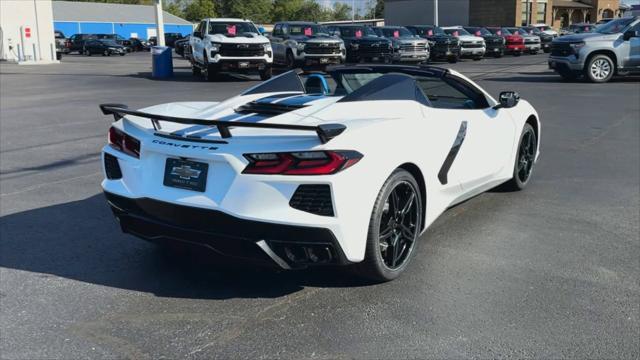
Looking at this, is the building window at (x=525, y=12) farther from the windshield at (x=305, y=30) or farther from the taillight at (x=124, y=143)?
the taillight at (x=124, y=143)

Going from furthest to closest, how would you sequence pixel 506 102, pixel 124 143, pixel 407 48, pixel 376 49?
pixel 407 48 < pixel 376 49 < pixel 506 102 < pixel 124 143

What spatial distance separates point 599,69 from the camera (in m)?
19.1

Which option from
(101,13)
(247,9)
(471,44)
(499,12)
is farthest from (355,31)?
(247,9)

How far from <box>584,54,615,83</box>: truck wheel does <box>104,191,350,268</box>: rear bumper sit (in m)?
17.5

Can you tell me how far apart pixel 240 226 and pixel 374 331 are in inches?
36.9

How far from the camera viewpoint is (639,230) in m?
5.44

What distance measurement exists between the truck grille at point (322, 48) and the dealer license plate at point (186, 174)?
2083cm

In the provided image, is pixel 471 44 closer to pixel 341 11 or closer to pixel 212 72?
pixel 212 72

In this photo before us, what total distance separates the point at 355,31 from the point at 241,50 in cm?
857

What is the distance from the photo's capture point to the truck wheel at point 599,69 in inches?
749

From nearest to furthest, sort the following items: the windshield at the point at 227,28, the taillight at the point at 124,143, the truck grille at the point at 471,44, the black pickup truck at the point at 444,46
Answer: the taillight at the point at 124,143
the windshield at the point at 227,28
the black pickup truck at the point at 444,46
the truck grille at the point at 471,44

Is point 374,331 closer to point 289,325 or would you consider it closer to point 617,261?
point 289,325

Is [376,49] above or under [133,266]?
above

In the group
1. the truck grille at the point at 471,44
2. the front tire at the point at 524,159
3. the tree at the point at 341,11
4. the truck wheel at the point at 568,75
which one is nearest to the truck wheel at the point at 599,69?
the truck wheel at the point at 568,75
